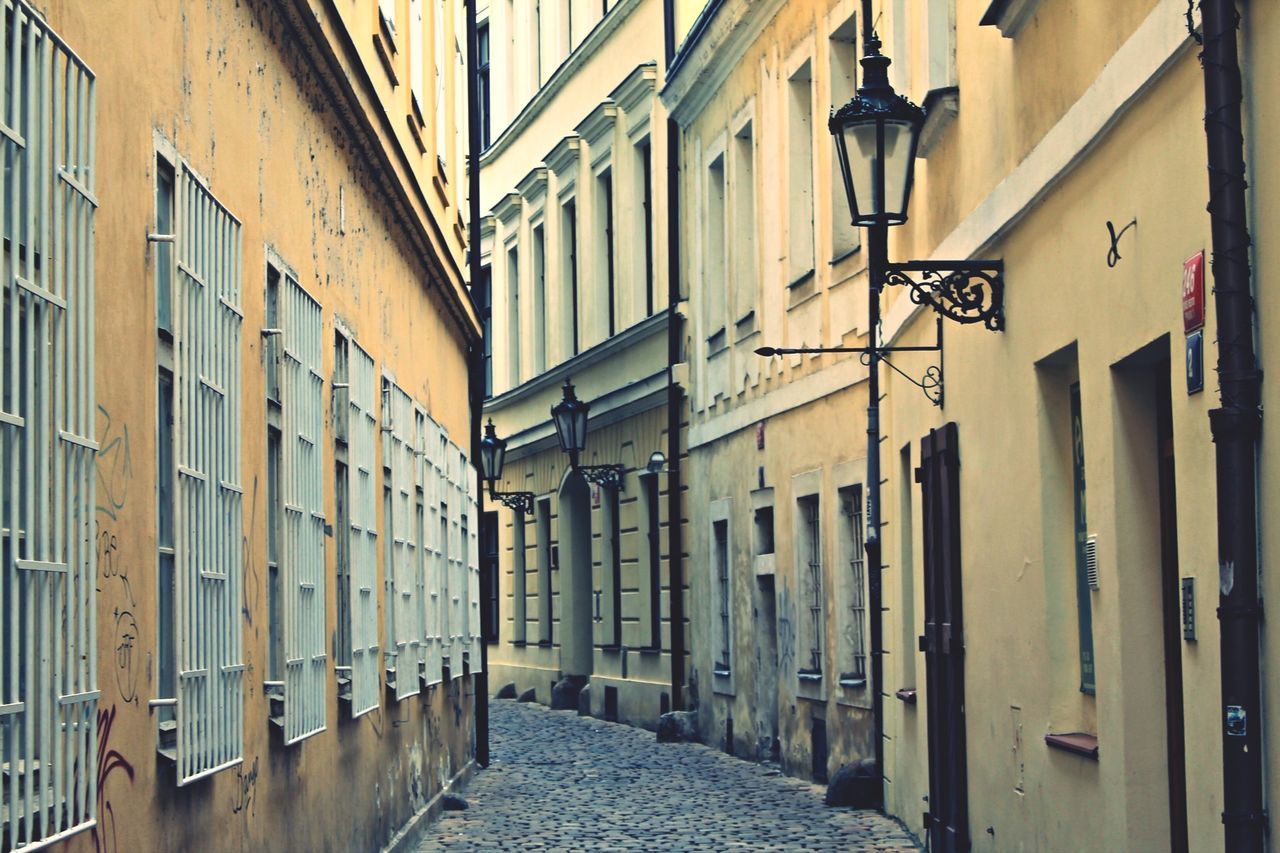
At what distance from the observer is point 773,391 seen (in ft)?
63.7

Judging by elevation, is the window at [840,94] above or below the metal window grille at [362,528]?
above

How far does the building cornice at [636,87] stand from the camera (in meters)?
25.4

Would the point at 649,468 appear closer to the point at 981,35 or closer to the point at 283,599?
the point at 981,35

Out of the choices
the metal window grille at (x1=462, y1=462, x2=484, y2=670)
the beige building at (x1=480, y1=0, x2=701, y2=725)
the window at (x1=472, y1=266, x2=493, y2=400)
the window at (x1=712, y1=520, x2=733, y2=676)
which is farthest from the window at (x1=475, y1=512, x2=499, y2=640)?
the metal window grille at (x1=462, y1=462, x2=484, y2=670)

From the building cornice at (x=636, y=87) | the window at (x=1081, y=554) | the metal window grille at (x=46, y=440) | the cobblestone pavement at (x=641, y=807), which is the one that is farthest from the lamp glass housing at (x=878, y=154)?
the building cornice at (x=636, y=87)

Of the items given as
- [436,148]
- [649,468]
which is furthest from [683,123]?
[436,148]

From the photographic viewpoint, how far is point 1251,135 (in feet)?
20.0

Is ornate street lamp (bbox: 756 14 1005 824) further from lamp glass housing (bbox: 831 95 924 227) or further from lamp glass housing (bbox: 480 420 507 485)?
lamp glass housing (bbox: 480 420 507 485)

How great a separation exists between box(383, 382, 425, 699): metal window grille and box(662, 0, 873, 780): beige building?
12.0ft

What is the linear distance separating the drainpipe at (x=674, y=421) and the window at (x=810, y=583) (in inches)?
215

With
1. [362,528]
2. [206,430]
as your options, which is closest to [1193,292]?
[206,430]

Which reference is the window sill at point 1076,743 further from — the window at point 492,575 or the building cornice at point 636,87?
the window at point 492,575

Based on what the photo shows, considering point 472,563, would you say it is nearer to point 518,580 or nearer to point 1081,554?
point 1081,554

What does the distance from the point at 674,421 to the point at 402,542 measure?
10.7 m
